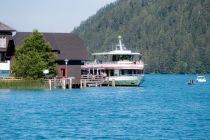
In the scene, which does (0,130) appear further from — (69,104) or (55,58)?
(55,58)

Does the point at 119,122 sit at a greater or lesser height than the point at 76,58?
lesser

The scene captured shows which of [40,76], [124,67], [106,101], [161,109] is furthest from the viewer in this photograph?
[124,67]

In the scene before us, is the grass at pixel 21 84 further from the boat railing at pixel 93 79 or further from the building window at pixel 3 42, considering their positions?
the building window at pixel 3 42

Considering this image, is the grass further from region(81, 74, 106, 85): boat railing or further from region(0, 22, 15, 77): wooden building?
region(81, 74, 106, 85): boat railing

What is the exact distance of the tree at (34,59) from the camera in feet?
295

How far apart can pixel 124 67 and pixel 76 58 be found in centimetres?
977

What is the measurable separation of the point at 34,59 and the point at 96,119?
38.9m

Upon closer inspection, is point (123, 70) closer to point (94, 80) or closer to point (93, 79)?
point (94, 80)

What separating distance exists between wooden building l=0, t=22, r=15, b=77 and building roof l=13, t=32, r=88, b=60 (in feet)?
3.70

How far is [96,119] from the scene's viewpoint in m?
52.8

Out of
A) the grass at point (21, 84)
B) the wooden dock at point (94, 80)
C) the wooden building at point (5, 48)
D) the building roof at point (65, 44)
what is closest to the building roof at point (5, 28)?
the wooden building at point (5, 48)

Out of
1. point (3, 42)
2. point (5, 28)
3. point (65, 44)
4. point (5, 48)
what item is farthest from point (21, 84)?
point (5, 28)

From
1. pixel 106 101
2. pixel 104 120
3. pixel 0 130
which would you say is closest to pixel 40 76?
pixel 106 101

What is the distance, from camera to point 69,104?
68.3m
